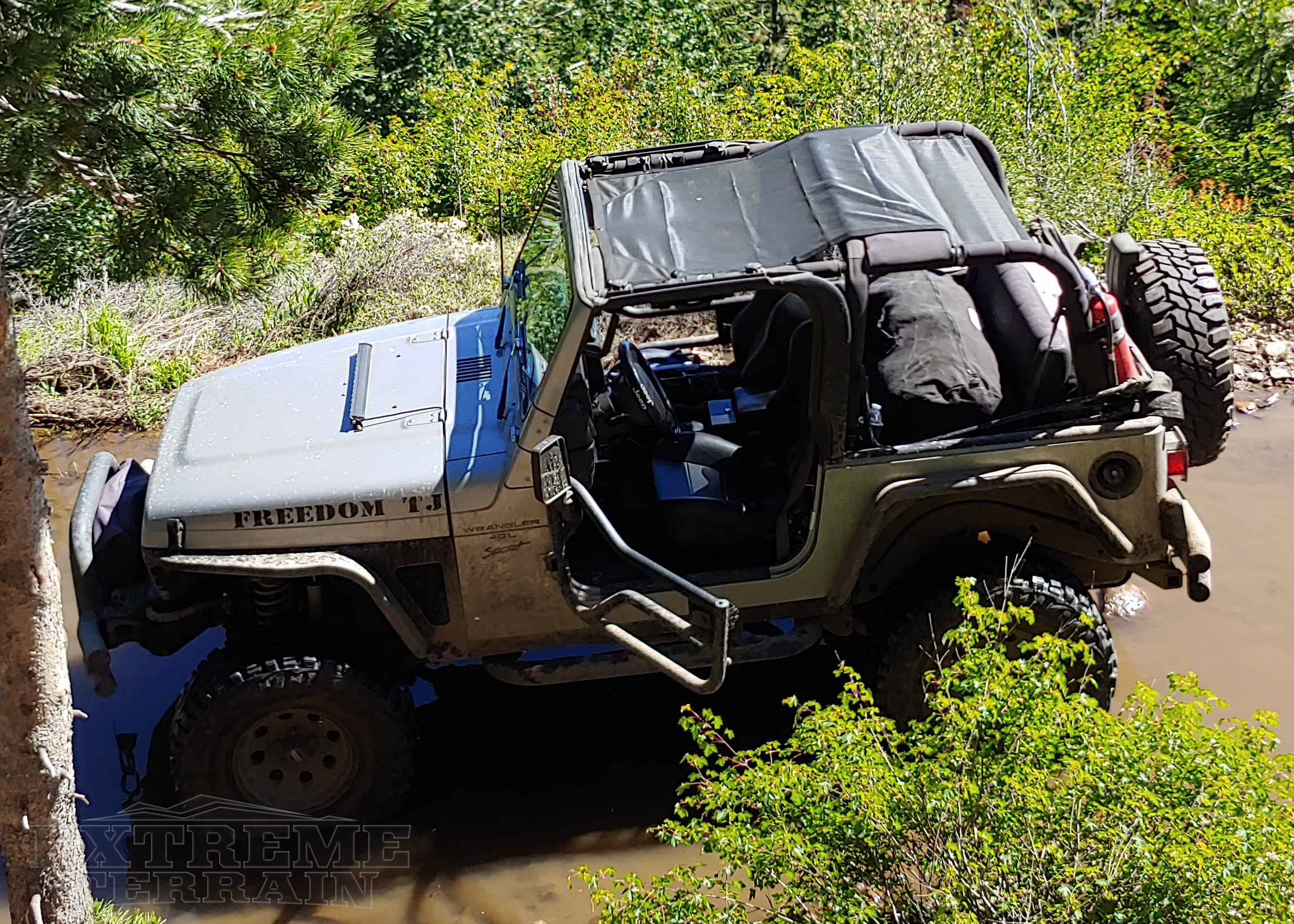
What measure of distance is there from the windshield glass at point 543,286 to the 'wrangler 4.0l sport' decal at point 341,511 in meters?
0.53

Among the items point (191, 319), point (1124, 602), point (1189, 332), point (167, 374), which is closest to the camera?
point (1189, 332)

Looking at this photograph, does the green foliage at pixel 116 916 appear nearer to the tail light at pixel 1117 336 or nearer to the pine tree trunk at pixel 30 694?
the pine tree trunk at pixel 30 694

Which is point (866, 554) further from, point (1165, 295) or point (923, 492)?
point (1165, 295)

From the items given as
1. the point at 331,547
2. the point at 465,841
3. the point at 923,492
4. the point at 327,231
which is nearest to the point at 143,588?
the point at 331,547

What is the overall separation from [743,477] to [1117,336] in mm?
1321

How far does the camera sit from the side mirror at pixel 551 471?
3613 mm

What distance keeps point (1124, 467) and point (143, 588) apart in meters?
3.27

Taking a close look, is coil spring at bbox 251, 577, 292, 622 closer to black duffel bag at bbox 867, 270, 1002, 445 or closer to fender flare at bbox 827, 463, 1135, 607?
fender flare at bbox 827, 463, 1135, 607

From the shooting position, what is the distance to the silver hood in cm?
398

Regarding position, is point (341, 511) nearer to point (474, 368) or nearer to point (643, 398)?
point (474, 368)

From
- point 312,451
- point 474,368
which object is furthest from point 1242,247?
point 312,451

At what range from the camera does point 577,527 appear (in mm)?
4129

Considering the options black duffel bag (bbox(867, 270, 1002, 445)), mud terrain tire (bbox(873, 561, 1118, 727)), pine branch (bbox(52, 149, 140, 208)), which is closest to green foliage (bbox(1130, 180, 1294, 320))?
black duffel bag (bbox(867, 270, 1002, 445))

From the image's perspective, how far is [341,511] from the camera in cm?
397
